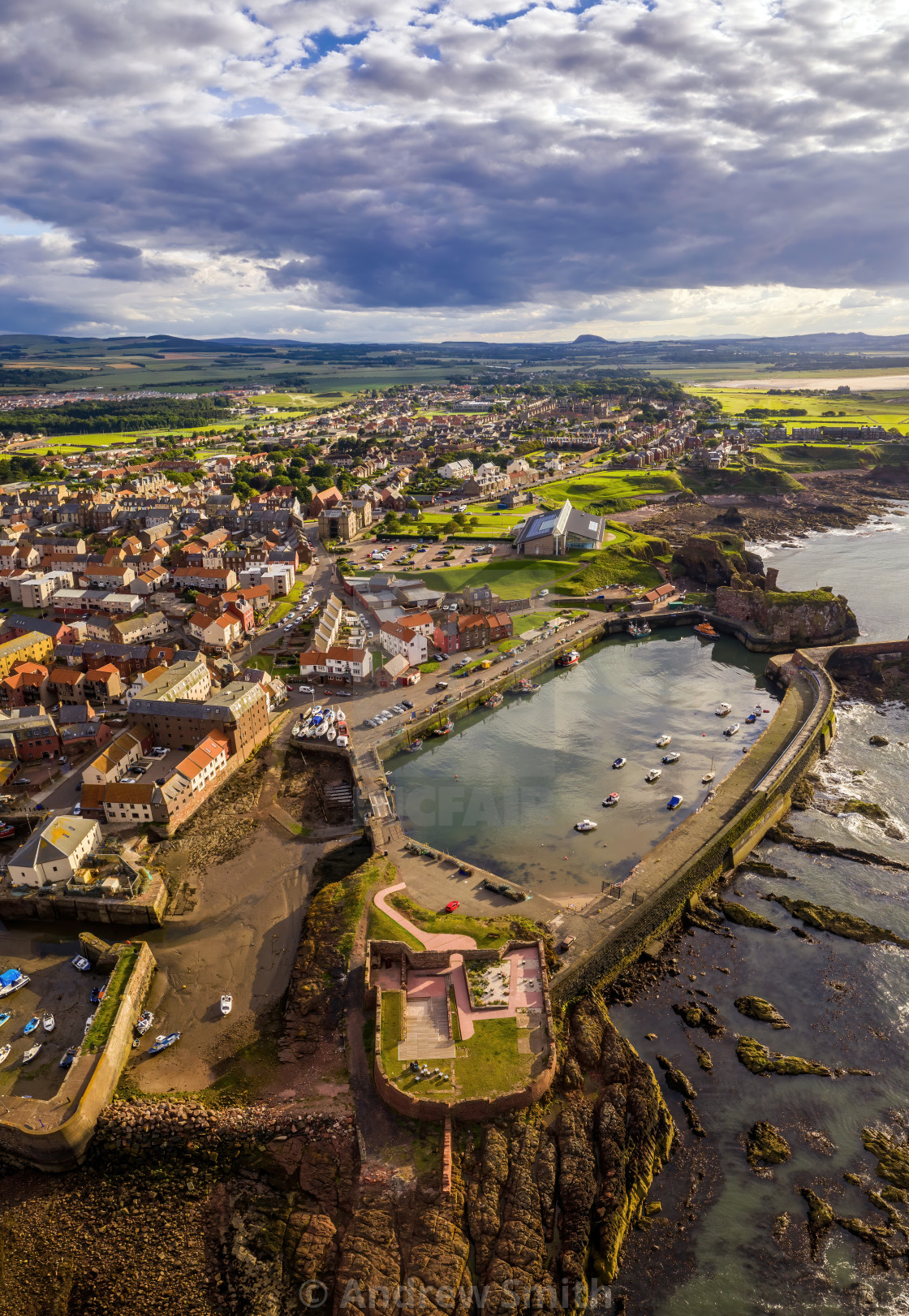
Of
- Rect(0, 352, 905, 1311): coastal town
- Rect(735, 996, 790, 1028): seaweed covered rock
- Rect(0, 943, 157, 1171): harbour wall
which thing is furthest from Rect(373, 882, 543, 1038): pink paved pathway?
Rect(0, 943, 157, 1171): harbour wall

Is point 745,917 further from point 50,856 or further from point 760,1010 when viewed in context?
point 50,856

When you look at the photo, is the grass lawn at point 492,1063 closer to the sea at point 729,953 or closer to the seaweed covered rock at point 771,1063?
the sea at point 729,953

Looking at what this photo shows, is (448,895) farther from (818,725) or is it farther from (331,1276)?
(818,725)

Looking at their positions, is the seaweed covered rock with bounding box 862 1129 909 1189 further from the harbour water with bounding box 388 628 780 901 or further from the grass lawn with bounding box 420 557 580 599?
the grass lawn with bounding box 420 557 580 599

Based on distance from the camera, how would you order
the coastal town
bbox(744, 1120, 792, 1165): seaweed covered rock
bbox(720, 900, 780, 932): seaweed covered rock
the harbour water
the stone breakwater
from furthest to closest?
the harbour water
bbox(720, 900, 780, 932): seaweed covered rock
the coastal town
the stone breakwater
bbox(744, 1120, 792, 1165): seaweed covered rock

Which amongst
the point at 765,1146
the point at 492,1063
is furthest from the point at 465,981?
the point at 765,1146

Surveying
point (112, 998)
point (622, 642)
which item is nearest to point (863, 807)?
point (622, 642)
